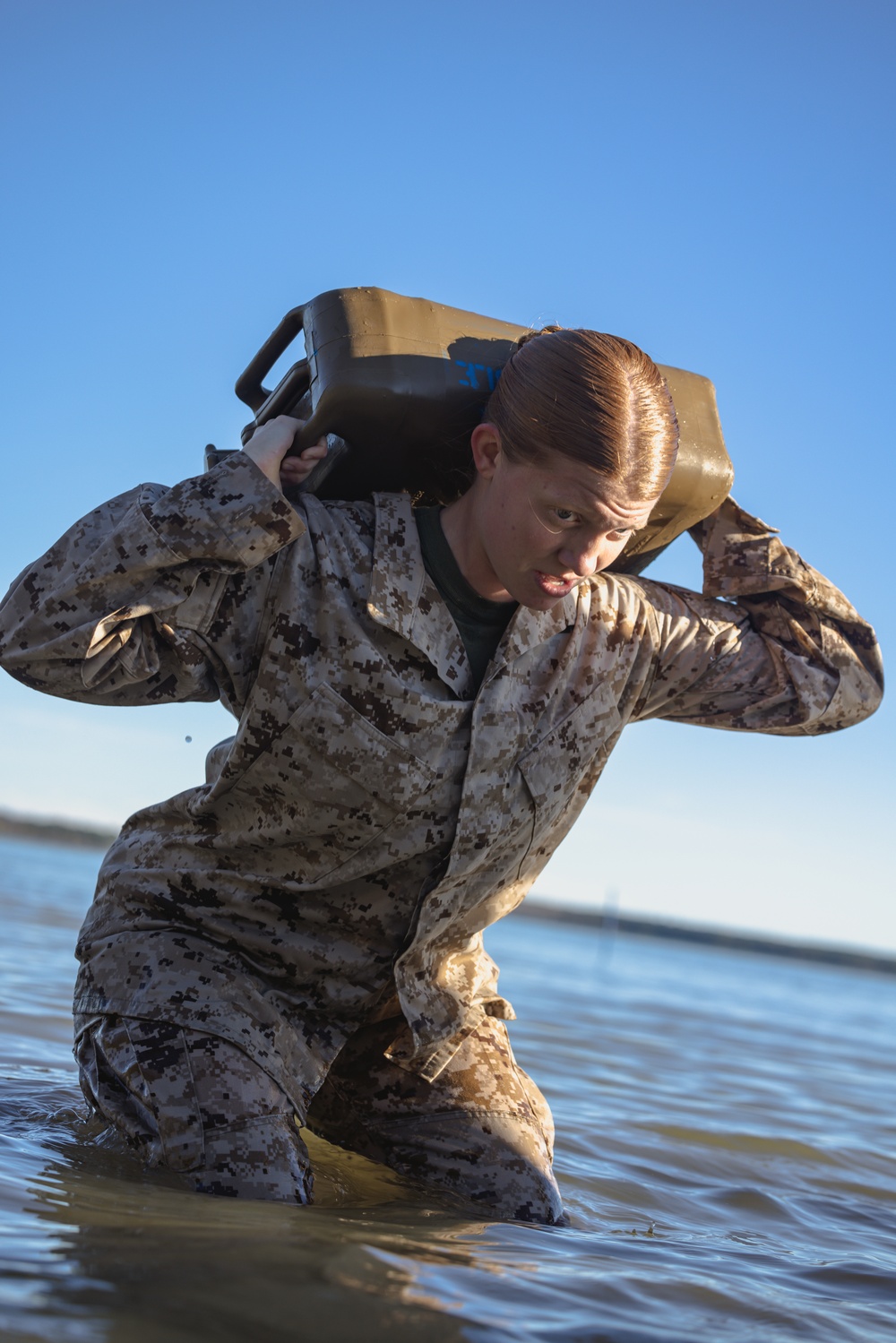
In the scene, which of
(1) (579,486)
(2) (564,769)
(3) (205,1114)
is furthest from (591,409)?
(3) (205,1114)

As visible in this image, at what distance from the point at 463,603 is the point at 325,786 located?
22.1 inches

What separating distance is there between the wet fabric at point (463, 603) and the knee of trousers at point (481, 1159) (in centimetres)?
114

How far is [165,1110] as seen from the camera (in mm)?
2809

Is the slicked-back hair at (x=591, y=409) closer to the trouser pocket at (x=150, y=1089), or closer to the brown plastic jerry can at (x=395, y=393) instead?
the brown plastic jerry can at (x=395, y=393)

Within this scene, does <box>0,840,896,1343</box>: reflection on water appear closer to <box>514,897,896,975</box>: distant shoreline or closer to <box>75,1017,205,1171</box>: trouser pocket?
<box>75,1017,205,1171</box>: trouser pocket

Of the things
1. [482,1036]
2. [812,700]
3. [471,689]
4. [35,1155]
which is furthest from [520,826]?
[35,1155]

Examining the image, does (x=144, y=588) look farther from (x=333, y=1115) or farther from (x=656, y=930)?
(x=656, y=930)

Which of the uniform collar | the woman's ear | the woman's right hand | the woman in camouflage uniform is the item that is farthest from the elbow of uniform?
the woman's right hand

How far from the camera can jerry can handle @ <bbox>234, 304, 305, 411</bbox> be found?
11.4ft

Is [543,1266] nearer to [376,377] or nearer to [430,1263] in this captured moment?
[430,1263]

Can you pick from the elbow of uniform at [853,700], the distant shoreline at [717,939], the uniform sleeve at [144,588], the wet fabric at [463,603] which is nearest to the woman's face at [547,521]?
the wet fabric at [463,603]

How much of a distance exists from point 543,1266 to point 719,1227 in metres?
1.26

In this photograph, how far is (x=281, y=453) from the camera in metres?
2.95

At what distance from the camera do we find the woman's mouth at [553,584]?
9.64ft
